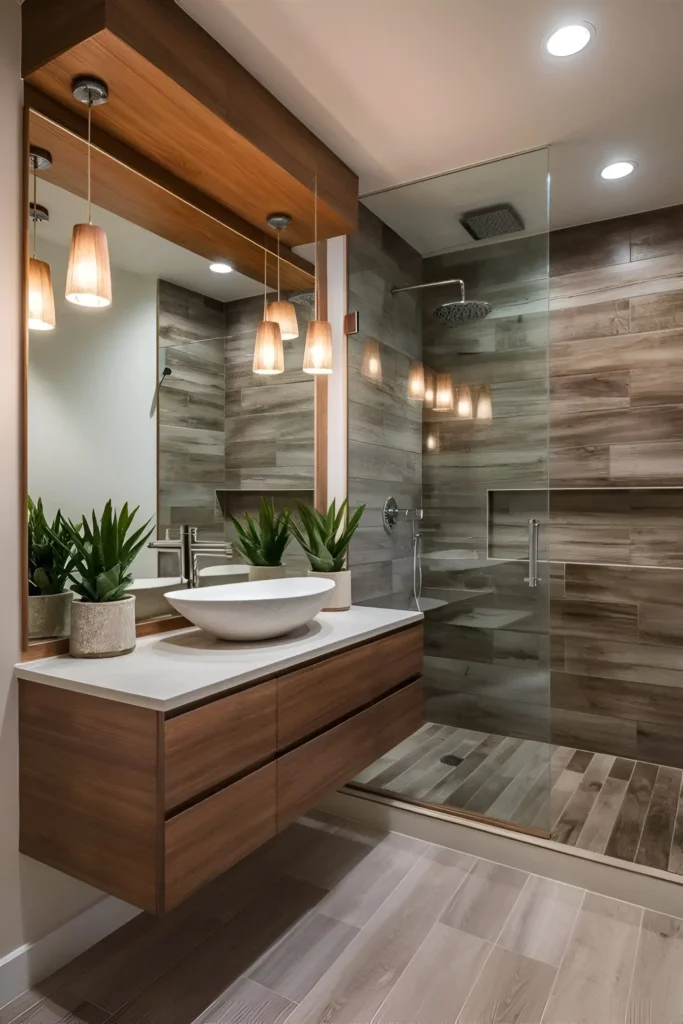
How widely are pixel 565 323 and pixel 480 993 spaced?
2760mm

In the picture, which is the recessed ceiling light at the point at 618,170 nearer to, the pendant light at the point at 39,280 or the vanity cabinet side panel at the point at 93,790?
the pendant light at the point at 39,280

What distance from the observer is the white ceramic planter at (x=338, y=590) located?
239cm

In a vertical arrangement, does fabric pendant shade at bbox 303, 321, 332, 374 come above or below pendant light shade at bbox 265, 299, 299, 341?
below

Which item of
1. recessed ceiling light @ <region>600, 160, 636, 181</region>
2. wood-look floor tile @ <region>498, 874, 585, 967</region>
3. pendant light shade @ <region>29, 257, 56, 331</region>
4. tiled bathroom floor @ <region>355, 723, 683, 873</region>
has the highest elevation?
recessed ceiling light @ <region>600, 160, 636, 181</region>

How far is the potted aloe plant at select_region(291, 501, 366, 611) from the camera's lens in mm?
2402

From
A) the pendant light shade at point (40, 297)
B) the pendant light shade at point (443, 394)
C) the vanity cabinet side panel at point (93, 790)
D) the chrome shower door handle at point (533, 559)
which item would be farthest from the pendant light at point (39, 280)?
the chrome shower door handle at point (533, 559)

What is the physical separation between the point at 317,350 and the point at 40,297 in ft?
3.53

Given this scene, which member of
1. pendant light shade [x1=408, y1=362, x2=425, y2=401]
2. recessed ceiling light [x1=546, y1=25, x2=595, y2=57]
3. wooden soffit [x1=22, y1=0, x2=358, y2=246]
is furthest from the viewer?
pendant light shade [x1=408, y1=362, x2=425, y2=401]

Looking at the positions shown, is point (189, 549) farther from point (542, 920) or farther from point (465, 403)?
point (542, 920)

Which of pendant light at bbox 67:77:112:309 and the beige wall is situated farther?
pendant light at bbox 67:77:112:309

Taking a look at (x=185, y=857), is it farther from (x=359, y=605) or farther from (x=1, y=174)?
(x=1, y=174)

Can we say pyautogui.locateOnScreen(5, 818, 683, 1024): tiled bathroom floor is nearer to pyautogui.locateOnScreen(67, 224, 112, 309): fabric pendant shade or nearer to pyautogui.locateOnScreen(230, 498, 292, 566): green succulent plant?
pyautogui.locateOnScreen(230, 498, 292, 566): green succulent plant

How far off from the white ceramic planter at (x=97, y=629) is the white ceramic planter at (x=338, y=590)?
840mm

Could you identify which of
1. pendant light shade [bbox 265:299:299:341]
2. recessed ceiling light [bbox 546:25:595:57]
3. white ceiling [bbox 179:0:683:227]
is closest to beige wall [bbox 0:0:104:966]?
white ceiling [bbox 179:0:683:227]
